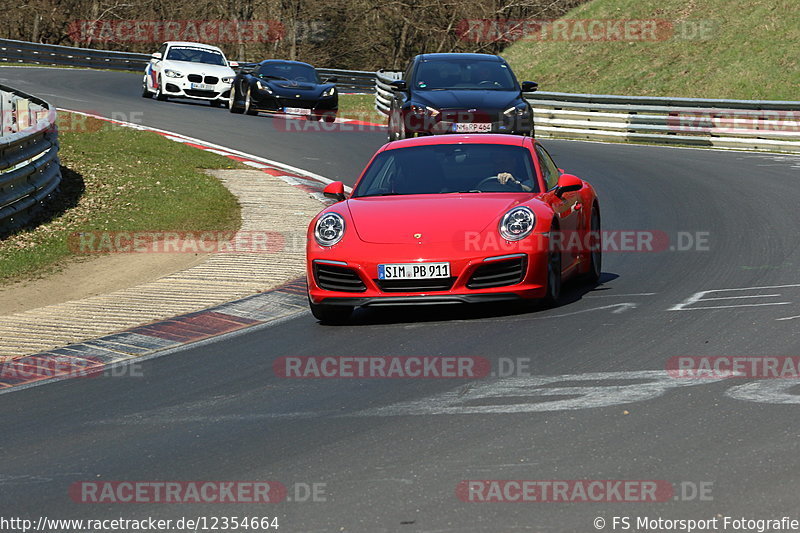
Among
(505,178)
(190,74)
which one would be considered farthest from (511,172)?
(190,74)

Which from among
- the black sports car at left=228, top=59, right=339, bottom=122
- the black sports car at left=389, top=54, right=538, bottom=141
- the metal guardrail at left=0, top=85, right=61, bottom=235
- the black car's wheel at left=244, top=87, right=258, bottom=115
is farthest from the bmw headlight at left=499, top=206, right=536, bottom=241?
the black car's wheel at left=244, top=87, right=258, bottom=115

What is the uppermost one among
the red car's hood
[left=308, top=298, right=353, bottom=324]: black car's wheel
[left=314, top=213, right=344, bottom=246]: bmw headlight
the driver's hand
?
the driver's hand

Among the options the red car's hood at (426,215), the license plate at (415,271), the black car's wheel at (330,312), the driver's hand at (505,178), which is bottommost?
the black car's wheel at (330,312)

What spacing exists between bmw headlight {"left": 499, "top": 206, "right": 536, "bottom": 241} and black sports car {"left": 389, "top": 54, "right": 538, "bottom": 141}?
915cm

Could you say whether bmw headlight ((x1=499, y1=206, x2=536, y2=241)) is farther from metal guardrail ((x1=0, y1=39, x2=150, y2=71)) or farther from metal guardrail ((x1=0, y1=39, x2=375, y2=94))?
metal guardrail ((x1=0, y1=39, x2=150, y2=71))

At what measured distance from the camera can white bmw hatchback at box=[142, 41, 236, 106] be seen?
1212 inches

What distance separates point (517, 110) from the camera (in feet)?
61.8

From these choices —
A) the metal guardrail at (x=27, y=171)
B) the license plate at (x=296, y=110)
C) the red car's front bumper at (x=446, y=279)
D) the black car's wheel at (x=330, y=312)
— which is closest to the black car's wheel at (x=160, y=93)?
the license plate at (x=296, y=110)

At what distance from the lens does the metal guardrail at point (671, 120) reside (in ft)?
84.9

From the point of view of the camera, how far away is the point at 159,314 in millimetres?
10000

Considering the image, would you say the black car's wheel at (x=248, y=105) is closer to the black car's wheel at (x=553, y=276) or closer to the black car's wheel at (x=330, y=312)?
the black car's wheel at (x=330, y=312)

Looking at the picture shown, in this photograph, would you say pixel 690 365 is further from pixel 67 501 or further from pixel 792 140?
pixel 792 140

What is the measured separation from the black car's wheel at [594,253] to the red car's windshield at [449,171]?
39.7 inches

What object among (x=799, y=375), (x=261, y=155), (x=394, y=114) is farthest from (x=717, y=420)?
(x=261, y=155)
